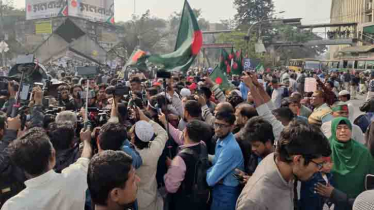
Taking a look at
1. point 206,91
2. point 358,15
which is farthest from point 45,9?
point 206,91

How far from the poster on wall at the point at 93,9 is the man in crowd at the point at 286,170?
51691 mm

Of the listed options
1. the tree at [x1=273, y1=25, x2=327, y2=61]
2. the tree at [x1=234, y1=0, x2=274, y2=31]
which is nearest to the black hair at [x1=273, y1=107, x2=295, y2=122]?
the tree at [x1=273, y1=25, x2=327, y2=61]

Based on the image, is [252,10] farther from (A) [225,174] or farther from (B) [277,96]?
(A) [225,174]

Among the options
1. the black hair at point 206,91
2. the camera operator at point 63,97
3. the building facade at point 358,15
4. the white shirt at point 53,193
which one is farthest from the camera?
the building facade at point 358,15

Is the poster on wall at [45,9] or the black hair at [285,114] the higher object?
the poster on wall at [45,9]

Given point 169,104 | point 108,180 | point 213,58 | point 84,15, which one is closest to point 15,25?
point 84,15

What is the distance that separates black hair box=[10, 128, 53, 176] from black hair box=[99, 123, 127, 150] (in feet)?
1.95

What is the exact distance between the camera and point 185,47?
17.4 feet

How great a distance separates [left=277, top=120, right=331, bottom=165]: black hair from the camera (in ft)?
7.27

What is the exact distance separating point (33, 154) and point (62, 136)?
82cm

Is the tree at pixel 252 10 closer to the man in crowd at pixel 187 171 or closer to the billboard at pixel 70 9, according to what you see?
the billboard at pixel 70 9

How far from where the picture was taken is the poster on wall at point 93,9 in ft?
164

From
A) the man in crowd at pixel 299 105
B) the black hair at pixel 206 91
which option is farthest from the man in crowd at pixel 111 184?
the black hair at pixel 206 91

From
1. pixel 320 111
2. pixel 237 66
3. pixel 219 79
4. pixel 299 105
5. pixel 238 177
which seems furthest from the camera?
pixel 237 66
